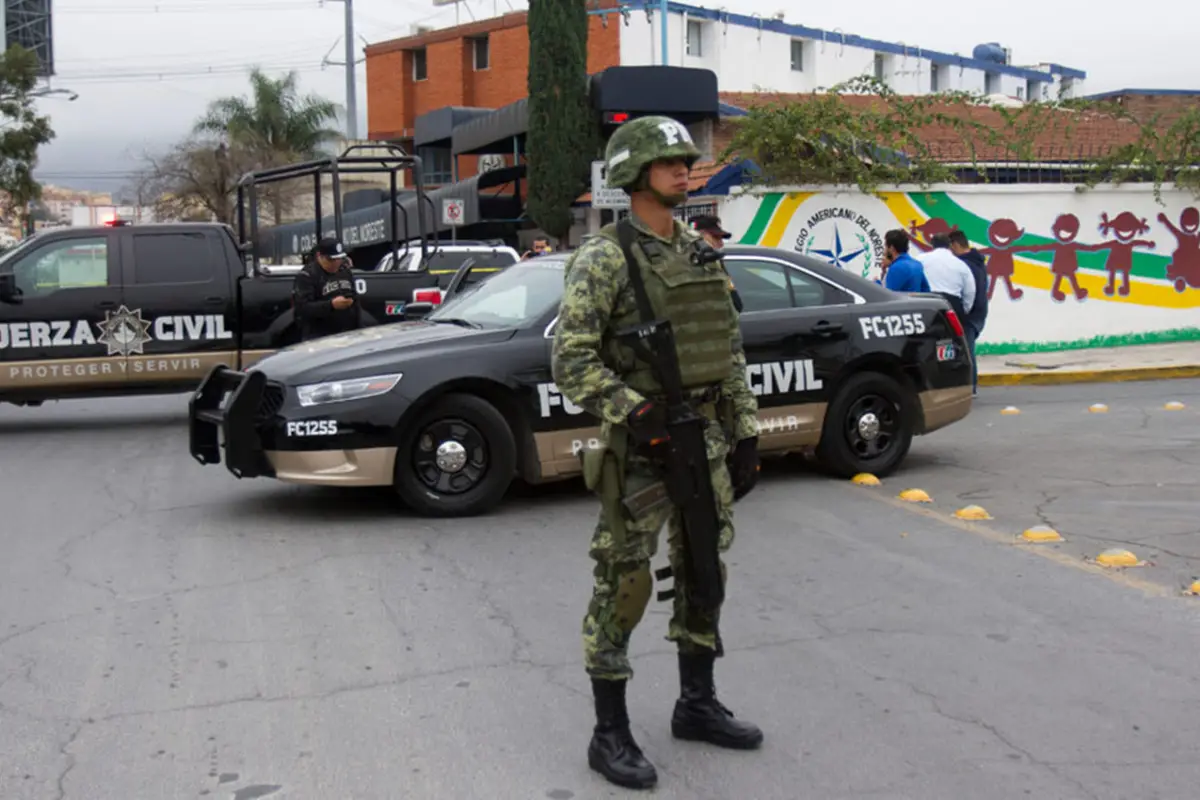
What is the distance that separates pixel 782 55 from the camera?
5044cm

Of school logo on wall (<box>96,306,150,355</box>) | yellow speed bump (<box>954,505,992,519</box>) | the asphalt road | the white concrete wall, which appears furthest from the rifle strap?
the white concrete wall

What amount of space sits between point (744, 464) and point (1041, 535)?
3.72 metres

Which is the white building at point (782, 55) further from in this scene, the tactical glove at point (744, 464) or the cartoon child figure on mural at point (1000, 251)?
the tactical glove at point (744, 464)

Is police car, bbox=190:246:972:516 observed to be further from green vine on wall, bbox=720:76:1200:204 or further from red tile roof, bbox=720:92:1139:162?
red tile roof, bbox=720:92:1139:162

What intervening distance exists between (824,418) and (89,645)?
511 cm

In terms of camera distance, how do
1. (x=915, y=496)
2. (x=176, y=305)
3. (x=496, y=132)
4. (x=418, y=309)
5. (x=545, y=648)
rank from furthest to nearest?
(x=496, y=132), (x=176, y=305), (x=418, y=309), (x=915, y=496), (x=545, y=648)

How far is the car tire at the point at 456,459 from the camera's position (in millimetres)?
7902

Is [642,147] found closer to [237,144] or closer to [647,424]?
[647,424]

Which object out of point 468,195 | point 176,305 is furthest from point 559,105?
point 176,305

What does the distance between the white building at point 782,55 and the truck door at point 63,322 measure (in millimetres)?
32723

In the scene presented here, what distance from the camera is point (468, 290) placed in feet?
30.1

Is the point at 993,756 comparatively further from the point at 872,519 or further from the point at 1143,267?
the point at 1143,267

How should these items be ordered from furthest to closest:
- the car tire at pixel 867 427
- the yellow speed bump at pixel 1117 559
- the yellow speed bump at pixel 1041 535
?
the car tire at pixel 867 427 < the yellow speed bump at pixel 1041 535 < the yellow speed bump at pixel 1117 559

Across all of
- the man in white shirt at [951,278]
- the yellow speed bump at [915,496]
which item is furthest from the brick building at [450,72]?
the yellow speed bump at [915,496]
